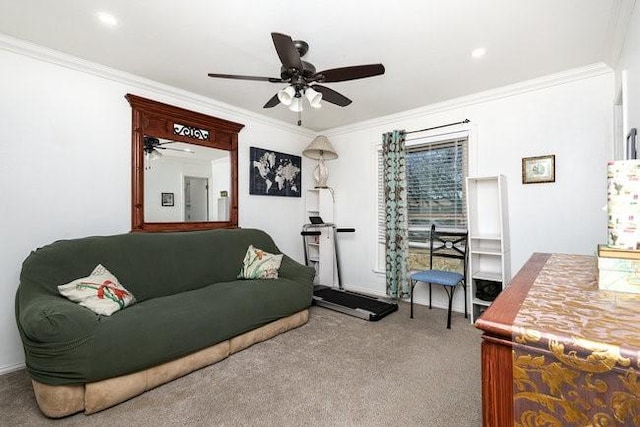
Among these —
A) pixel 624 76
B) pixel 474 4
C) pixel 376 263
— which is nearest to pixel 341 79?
pixel 474 4

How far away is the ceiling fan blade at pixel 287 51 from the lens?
1749 millimetres

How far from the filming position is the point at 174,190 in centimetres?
336

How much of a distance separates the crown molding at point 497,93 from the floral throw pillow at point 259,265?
2.38 metres

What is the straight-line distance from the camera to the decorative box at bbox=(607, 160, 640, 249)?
107cm

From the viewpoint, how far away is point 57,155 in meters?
2.60

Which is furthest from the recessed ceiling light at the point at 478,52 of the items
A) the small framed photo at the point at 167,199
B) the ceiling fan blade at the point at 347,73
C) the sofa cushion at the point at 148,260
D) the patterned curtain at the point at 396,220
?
the small framed photo at the point at 167,199

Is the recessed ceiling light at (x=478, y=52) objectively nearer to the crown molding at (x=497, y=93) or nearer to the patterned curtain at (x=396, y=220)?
the crown molding at (x=497, y=93)

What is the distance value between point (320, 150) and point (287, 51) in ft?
8.10

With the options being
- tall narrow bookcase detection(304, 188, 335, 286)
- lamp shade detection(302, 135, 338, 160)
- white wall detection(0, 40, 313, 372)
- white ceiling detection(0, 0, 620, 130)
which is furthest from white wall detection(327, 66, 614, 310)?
white wall detection(0, 40, 313, 372)

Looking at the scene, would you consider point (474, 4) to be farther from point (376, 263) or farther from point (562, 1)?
point (376, 263)

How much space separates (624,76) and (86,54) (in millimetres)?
4208

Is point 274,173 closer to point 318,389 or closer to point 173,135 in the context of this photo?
point 173,135

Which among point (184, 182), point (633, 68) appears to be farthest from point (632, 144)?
point (184, 182)

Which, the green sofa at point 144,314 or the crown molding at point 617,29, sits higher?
the crown molding at point 617,29
